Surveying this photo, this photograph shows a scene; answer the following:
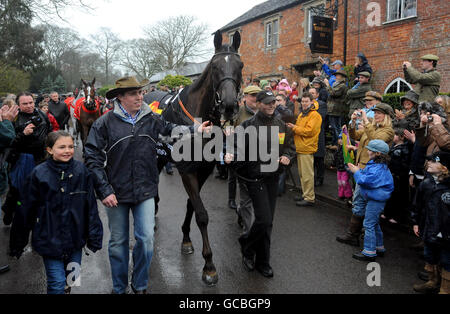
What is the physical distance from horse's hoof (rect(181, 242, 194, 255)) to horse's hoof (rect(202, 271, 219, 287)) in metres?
0.80

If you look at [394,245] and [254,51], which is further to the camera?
[254,51]

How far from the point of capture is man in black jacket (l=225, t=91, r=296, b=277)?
3883 millimetres

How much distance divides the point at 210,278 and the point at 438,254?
95.7 inches

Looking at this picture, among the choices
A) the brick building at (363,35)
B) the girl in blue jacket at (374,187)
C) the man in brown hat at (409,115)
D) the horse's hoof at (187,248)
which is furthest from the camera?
the brick building at (363,35)

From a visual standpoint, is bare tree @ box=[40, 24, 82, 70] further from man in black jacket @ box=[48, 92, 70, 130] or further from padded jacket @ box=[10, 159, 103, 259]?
padded jacket @ box=[10, 159, 103, 259]

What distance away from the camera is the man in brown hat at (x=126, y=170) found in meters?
3.18

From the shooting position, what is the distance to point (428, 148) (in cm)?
447

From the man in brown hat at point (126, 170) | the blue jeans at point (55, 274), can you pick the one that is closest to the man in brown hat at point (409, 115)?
the man in brown hat at point (126, 170)

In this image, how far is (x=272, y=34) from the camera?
2047cm

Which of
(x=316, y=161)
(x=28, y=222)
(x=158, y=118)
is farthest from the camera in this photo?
(x=316, y=161)

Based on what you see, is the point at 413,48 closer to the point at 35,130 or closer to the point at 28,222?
the point at 35,130

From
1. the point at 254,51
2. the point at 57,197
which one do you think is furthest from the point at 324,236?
the point at 254,51

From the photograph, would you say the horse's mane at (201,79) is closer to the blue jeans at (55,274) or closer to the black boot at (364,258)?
the blue jeans at (55,274)

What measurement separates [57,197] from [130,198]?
2.04 ft
